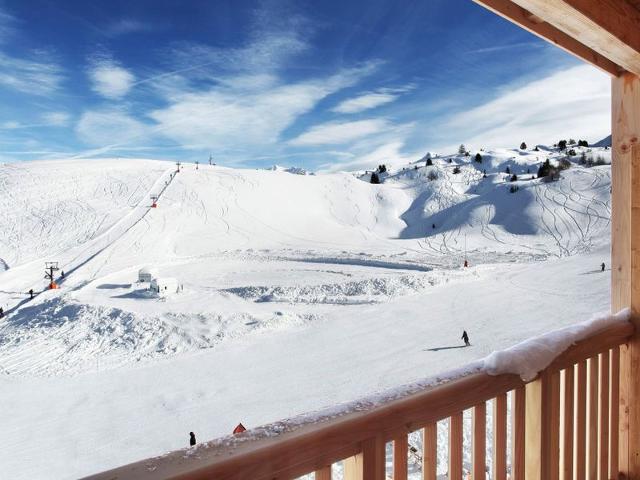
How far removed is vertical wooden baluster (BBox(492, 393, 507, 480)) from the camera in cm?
158

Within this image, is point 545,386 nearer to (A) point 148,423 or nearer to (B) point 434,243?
(A) point 148,423

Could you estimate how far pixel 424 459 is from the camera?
137 centimetres

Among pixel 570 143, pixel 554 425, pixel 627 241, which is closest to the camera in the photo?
pixel 554 425

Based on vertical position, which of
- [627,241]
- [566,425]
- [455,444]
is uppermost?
[627,241]

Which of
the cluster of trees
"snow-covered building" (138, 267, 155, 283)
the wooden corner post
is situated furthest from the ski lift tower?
the cluster of trees

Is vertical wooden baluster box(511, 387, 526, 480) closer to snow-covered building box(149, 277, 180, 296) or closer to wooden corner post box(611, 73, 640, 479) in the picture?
wooden corner post box(611, 73, 640, 479)

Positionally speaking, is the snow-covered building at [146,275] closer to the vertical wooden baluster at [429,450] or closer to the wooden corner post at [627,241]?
the wooden corner post at [627,241]

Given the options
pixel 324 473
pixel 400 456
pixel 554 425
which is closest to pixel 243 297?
pixel 554 425

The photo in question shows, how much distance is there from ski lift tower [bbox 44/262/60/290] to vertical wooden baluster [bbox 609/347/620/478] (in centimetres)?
2006

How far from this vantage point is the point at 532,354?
65.8 inches

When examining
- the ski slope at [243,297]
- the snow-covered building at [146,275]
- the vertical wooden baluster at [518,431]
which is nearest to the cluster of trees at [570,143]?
the ski slope at [243,297]

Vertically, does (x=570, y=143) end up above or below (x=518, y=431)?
above

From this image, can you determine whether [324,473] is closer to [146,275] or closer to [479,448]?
[479,448]

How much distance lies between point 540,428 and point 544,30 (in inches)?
63.7
